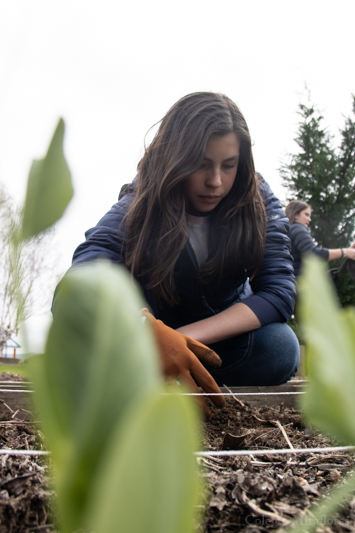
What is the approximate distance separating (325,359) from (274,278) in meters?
1.71

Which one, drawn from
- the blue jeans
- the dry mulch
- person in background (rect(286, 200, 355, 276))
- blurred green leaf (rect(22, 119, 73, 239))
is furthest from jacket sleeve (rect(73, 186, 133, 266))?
blurred green leaf (rect(22, 119, 73, 239))

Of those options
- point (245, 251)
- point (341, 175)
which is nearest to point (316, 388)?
point (245, 251)

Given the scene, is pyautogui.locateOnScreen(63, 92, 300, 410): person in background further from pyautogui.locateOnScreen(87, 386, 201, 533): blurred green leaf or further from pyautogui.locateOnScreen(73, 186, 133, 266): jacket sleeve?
pyautogui.locateOnScreen(87, 386, 201, 533): blurred green leaf

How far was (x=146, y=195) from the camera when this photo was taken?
5.13ft

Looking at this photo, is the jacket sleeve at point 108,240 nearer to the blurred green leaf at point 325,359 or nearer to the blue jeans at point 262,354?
the blue jeans at point 262,354

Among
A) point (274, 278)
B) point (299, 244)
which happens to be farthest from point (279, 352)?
point (299, 244)

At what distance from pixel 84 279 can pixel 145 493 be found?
1.8 inches

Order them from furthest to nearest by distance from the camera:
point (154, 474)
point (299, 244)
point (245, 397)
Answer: point (299, 244), point (245, 397), point (154, 474)

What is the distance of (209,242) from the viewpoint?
1.74 meters

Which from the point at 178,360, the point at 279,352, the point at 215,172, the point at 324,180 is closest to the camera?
the point at 178,360

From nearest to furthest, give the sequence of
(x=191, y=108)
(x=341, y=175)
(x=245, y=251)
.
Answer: (x=191, y=108)
(x=245, y=251)
(x=341, y=175)

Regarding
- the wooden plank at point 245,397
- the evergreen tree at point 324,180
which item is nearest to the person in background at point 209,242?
the wooden plank at point 245,397

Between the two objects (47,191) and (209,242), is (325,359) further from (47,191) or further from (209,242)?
(209,242)

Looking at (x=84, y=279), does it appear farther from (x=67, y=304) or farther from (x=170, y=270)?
(x=170, y=270)
